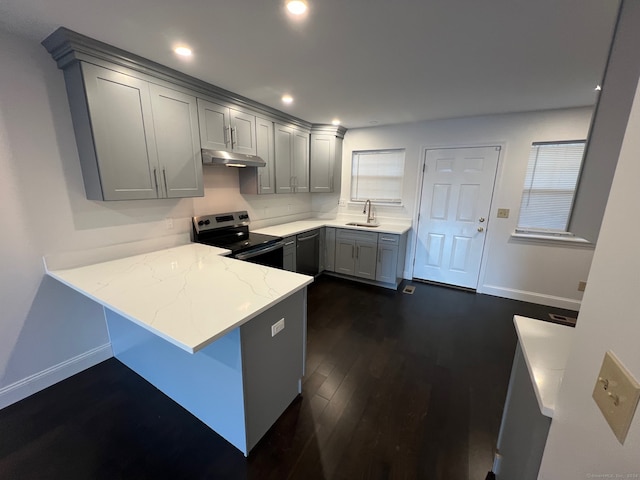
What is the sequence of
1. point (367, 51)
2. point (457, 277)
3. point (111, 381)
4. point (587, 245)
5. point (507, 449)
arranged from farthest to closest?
point (457, 277) < point (587, 245) < point (111, 381) < point (367, 51) < point (507, 449)

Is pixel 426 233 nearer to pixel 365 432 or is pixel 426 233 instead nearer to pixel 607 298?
pixel 365 432

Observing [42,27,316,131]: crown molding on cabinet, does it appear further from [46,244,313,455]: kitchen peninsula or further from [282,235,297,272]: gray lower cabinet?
[282,235,297,272]: gray lower cabinet

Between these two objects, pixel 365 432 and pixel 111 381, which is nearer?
pixel 365 432

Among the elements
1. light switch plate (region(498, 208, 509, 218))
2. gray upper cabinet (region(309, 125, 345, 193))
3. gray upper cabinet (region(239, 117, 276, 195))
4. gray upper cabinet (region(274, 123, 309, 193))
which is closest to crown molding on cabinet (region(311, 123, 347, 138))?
gray upper cabinet (region(309, 125, 345, 193))

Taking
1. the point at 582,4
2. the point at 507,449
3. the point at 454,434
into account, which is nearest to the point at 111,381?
the point at 454,434

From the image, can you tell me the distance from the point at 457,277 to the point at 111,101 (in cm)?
432

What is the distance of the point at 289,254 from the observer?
10.9 ft

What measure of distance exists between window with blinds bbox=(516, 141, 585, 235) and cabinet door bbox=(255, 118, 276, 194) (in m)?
3.20

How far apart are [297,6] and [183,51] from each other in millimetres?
957

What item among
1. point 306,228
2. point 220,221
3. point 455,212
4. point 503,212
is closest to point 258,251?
point 220,221

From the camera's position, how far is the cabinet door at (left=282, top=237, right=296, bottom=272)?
3.22 meters

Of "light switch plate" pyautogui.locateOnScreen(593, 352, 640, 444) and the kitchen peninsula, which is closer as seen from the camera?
"light switch plate" pyautogui.locateOnScreen(593, 352, 640, 444)

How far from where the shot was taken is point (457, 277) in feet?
A: 12.7

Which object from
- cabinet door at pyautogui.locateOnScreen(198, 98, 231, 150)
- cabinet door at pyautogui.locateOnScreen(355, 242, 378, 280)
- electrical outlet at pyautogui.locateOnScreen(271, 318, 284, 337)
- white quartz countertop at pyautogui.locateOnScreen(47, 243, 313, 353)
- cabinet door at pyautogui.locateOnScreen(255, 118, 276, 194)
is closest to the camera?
white quartz countertop at pyautogui.locateOnScreen(47, 243, 313, 353)
